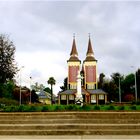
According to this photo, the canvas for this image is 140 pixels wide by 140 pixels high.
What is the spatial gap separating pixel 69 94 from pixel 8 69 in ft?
118

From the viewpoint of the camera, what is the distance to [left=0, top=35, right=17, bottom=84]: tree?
53.8 metres

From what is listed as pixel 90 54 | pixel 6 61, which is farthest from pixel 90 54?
pixel 6 61

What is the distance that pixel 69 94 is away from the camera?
290ft

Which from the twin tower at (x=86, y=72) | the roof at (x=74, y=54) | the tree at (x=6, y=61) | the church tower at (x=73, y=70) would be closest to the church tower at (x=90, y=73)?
the twin tower at (x=86, y=72)

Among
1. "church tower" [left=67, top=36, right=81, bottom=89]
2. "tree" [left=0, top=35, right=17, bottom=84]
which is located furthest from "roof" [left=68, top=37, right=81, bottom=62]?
"tree" [left=0, top=35, right=17, bottom=84]

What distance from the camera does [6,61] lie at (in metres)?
54.2

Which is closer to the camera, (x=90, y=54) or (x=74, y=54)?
(x=74, y=54)

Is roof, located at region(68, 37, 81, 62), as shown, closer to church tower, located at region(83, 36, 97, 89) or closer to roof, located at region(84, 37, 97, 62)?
church tower, located at region(83, 36, 97, 89)

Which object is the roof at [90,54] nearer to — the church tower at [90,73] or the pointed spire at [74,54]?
the church tower at [90,73]

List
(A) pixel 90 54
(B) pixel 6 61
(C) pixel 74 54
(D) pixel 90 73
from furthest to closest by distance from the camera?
1. (A) pixel 90 54
2. (C) pixel 74 54
3. (D) pixel 90 73
4. (B) pixel 6 61

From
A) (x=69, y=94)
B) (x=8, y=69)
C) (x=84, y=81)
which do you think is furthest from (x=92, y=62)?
(x=8, y=69)

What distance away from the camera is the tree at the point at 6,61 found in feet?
176

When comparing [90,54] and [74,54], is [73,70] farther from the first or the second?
[90,54]

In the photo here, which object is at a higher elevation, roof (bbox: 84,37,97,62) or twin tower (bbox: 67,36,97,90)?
roof (bbox: 84,37,97,62)
